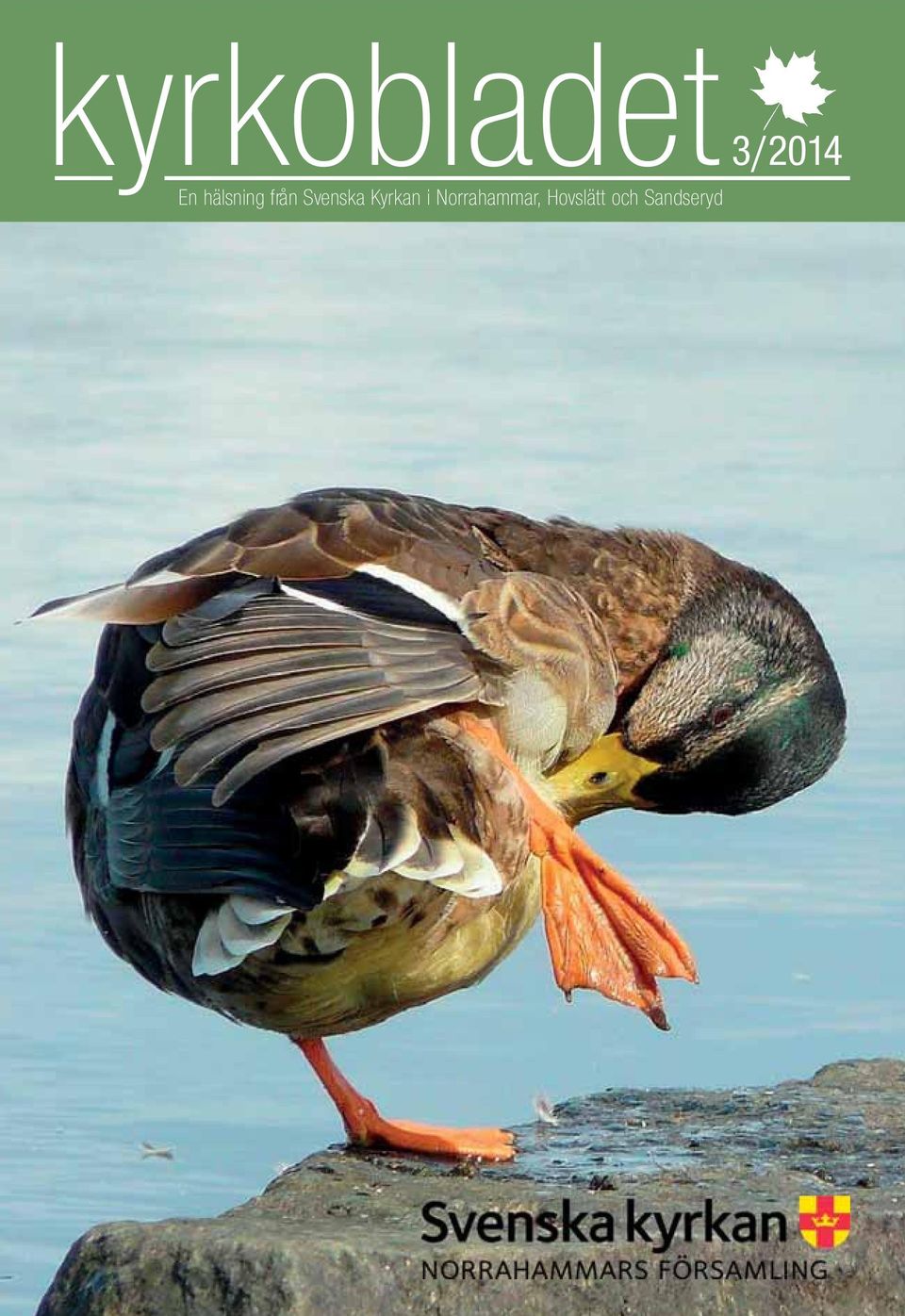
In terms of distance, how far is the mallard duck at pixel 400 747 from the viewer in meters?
5.48

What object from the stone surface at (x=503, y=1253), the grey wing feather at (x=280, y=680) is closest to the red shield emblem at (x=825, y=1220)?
the stone surface at (x=503, y=1253)

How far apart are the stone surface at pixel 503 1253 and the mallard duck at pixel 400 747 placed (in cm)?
45

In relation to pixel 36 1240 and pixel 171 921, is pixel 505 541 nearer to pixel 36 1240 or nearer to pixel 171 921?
pixel 171 921

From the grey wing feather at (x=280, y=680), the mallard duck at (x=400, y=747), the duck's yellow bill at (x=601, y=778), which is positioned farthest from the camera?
the duck's yellow bill at (x=601, y=778)

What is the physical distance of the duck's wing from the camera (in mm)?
5289

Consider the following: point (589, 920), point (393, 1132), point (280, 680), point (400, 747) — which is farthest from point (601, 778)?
point (280, 680)

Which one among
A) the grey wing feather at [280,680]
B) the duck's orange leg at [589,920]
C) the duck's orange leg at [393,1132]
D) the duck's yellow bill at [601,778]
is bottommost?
the duck's orange leg at [393,1132]

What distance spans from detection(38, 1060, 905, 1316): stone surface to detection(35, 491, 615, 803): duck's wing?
84 centimetres

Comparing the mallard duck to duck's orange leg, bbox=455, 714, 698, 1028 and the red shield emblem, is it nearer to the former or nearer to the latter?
duck's orange leg, bbox=455, 714, 698, 1028

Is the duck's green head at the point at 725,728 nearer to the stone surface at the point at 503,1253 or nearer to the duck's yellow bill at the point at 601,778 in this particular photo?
the duck's yellow bill at the point at 601,778

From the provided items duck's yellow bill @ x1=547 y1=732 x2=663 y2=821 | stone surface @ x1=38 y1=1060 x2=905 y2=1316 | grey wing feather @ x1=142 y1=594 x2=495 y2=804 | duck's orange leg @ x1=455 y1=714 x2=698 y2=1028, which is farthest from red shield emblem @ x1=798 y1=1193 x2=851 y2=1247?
duck's yellow bill @ x1=547 y1=732 x2=663 y2=821

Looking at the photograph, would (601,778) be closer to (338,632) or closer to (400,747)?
(400,747)

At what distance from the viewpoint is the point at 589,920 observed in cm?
608

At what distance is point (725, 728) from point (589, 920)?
3.25 ft
